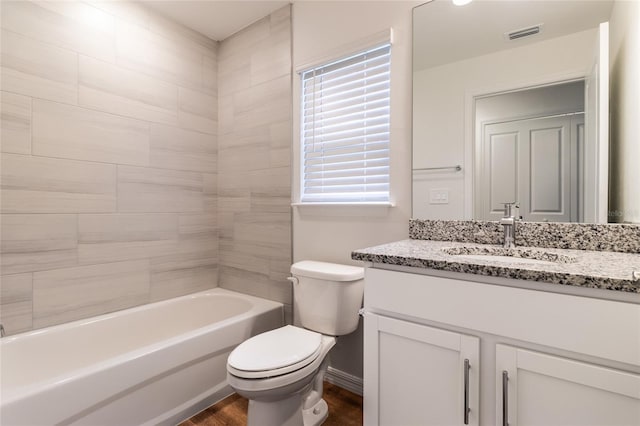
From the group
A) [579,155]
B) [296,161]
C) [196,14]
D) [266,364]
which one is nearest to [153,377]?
[266,364]

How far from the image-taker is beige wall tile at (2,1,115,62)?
1686 millimetres

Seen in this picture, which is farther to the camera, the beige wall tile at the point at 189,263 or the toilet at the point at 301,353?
the beige wall tile at the point at 189,263

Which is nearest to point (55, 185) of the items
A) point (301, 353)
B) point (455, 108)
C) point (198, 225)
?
point (198, 225)

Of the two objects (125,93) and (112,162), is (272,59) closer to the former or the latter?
(125,93)

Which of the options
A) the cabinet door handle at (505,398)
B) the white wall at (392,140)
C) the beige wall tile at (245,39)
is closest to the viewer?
the cabinet door handle at (505,398)

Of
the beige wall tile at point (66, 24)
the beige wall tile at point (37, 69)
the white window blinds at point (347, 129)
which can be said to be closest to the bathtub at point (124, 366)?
the white window blinds at point (347, 129)

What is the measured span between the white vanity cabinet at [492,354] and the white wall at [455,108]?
665 mm

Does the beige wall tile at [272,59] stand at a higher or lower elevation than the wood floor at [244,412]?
higher

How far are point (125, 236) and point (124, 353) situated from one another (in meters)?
0.70

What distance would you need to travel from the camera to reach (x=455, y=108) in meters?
1.64

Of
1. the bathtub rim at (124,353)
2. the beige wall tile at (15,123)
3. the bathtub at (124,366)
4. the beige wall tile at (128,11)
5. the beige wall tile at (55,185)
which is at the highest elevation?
the beige wall tile at (128,11)

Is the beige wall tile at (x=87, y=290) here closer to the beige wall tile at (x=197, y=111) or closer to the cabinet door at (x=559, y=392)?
the beige wall tile at (x=197, y=111)

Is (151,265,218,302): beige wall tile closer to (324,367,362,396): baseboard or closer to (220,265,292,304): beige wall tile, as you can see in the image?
(220,265,292,304): beige wall tile

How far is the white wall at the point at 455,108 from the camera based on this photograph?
1465mm
